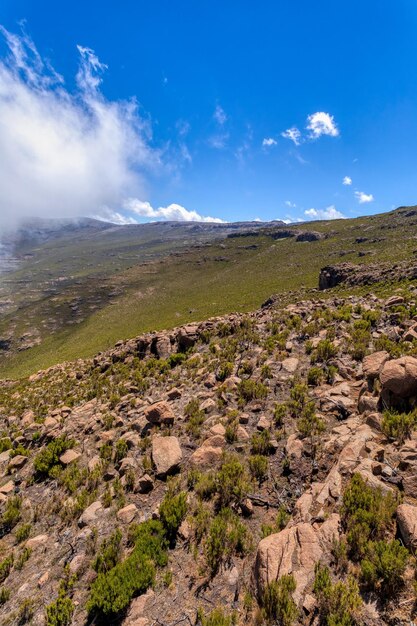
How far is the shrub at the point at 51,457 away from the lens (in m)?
9.84

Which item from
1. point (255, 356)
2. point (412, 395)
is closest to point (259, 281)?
point (255, 356)

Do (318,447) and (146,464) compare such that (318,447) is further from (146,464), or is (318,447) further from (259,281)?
(259,281)

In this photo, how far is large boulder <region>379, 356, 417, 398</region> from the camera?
766 centimetres

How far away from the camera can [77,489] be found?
858 cm

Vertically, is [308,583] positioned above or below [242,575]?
above

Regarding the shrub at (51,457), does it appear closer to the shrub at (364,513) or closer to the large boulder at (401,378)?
the shrub at (364,513)

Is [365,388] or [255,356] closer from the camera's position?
[365,388]

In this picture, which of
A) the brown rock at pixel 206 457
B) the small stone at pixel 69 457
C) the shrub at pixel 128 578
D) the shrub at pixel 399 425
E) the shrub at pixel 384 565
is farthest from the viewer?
the small stone at pixel 69 457

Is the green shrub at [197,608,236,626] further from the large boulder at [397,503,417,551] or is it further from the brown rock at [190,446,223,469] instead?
the brown rock at [190,446,223,469]

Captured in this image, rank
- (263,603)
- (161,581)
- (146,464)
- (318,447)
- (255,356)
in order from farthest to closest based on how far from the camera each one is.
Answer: (255,356), (146,464), (318,447), (161,581), (263,603)

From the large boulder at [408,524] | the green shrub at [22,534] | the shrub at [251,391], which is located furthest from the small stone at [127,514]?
the large boulder at [408,524]

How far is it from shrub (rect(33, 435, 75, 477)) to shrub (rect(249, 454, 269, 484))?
21.8 ft

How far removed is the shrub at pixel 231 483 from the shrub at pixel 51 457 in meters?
5.99

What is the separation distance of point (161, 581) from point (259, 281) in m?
76.4
